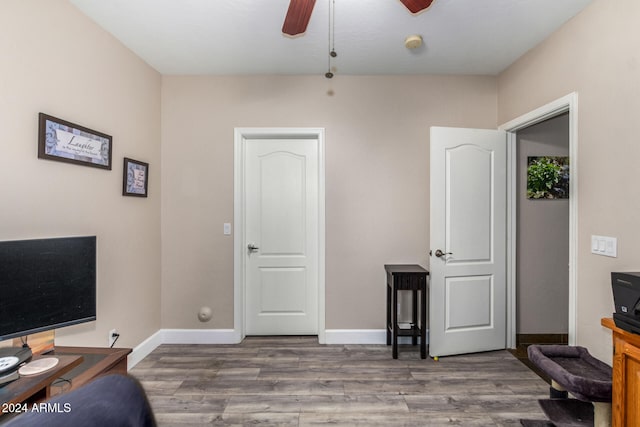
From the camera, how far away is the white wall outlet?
1.67 meters

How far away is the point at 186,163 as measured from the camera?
288cm

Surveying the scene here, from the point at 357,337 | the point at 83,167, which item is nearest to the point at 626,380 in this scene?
the point at 357,337

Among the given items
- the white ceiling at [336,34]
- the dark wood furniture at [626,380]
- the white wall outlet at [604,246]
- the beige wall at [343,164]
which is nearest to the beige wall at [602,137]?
the white wall outlet at [604,246]

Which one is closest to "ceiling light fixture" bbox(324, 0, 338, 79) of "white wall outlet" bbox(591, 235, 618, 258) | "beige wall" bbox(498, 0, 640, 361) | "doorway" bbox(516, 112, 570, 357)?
"beige wall" bbox(498, 0, 640, 361)

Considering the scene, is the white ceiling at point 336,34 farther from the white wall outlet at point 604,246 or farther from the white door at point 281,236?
the white wall outlet at point 604,246

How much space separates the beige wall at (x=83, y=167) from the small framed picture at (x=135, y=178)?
→ 5 cm

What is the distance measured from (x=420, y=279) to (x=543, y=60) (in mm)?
2047

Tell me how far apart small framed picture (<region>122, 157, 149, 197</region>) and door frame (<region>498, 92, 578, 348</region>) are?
3.41 meters

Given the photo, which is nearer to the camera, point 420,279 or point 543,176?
point 420,279

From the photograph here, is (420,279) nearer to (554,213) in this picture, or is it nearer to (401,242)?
(401,242)

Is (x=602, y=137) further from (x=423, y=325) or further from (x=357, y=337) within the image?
(x=357, y=337)

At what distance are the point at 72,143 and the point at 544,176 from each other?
394 cm

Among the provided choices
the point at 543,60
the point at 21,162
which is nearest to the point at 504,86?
the point at 543,60

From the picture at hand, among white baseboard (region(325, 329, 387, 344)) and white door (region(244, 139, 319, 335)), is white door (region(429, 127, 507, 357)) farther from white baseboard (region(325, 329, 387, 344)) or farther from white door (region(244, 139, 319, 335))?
white door (region(244, 139, 319, 335))
